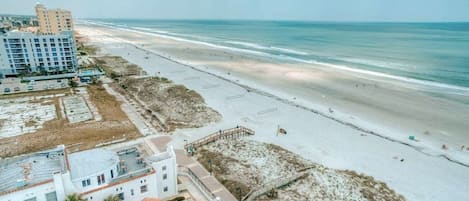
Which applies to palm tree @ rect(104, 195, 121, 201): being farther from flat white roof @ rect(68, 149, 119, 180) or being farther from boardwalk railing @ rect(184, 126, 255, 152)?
boardwalk railing @ rect(184, 126, 255, 152)

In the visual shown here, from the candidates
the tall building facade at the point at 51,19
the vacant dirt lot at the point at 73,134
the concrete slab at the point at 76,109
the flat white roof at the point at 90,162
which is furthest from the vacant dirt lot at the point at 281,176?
the tall building facade at the point at 51,19

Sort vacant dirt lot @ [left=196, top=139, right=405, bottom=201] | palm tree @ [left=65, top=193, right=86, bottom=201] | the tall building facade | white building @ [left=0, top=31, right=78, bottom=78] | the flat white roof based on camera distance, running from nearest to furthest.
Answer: palm tree @ [left=65, top=193, right=86, bottom=201]
the flat white roof
vacant dirt lot @ [left=196, top=139, right=405, bottom=201]
white building @ [left=0, top=31, right=78, bottom=78]
the tall building facade

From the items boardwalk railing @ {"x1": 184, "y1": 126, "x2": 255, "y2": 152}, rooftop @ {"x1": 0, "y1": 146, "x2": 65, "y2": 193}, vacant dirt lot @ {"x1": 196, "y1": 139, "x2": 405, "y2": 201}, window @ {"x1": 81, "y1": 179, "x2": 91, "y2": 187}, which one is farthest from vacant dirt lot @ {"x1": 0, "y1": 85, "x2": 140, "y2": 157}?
window @ {"x1": 81, "y1": 179, "x2": 91, "y2": 187}

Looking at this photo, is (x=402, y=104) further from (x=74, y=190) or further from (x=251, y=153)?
(x=74, y=190)

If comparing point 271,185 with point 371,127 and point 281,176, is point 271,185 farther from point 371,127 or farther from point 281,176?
point 371,127

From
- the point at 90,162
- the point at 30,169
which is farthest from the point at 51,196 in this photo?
the point at 90,162

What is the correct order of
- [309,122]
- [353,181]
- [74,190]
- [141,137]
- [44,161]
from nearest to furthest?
[74,190]
[44,161]
[353,181]
[141,137]
[309,122]

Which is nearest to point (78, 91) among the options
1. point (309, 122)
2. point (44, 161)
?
point (44, 161)

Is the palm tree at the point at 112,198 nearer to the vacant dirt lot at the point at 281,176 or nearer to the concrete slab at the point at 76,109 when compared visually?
the vacant dirt lot at the point at 281,176
